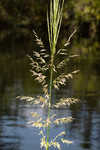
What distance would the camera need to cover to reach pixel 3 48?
96.6 feet

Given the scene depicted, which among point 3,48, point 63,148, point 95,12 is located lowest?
point 63,148

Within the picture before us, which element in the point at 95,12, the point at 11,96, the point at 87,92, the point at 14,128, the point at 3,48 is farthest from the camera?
the point at 95,12


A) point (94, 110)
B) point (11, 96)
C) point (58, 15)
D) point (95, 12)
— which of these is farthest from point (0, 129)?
point (95, 12)

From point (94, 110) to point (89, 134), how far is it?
7.55 feet

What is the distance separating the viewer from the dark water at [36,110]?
8312 mm

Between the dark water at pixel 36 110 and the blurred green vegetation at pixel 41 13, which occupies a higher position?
the blurred green vegetation at pixel 41 13

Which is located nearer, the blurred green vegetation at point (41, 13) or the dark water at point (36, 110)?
the dark water at point (36, 110)

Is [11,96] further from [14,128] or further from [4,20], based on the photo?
[4,20]

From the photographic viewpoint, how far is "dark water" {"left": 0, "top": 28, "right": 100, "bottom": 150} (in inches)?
327

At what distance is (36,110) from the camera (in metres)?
11.2

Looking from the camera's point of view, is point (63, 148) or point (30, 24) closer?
point (63, 148)

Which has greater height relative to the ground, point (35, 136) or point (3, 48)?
point (3, 48)

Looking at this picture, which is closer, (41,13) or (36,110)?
(36,110)

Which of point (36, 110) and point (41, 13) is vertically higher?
point (41, 13)
